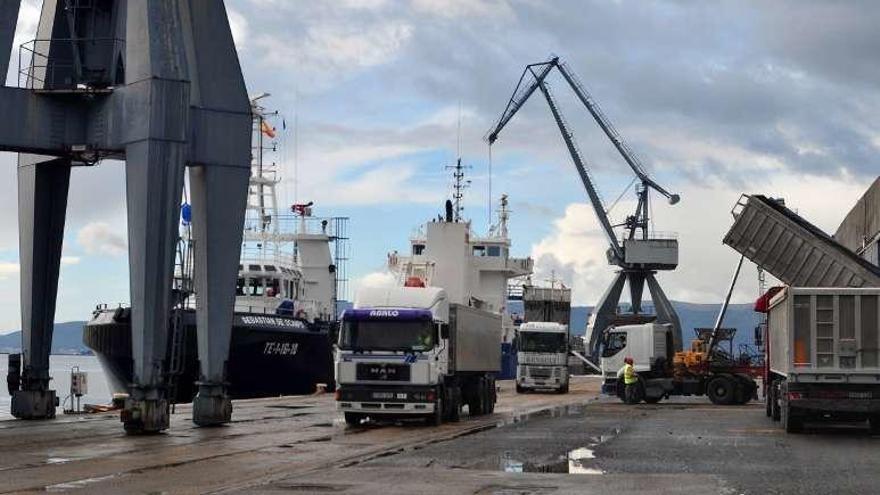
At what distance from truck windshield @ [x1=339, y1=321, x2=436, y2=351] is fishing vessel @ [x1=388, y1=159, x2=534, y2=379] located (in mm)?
32080

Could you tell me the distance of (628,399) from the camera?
138 feet

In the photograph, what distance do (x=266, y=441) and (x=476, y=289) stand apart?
193ft

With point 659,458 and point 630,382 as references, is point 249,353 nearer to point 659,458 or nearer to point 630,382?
point 630,382

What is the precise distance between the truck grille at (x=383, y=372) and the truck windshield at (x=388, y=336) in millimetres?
371

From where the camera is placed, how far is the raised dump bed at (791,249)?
94.9ft

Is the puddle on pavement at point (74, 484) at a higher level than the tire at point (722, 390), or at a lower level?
lower

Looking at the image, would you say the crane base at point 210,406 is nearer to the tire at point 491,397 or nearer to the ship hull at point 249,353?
the tire at point 491,397

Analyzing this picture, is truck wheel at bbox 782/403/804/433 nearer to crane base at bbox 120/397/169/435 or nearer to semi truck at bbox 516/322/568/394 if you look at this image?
crane base at bbox 120/397/169/435

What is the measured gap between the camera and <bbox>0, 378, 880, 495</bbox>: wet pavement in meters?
15.0

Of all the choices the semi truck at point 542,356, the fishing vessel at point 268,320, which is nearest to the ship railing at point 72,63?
the fishing vessel at point 268,320

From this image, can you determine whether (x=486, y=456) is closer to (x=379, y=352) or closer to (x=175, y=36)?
(x=379, y=352)

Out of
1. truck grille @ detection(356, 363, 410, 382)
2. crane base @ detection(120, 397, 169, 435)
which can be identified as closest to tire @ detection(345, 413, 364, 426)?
truck grille @ detection(356, 363, 410, 382)

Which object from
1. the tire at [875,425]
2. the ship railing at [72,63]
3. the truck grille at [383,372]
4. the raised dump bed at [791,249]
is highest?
the ship railing at [72,63]

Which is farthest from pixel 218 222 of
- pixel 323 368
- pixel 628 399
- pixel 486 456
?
pixel 323 368
